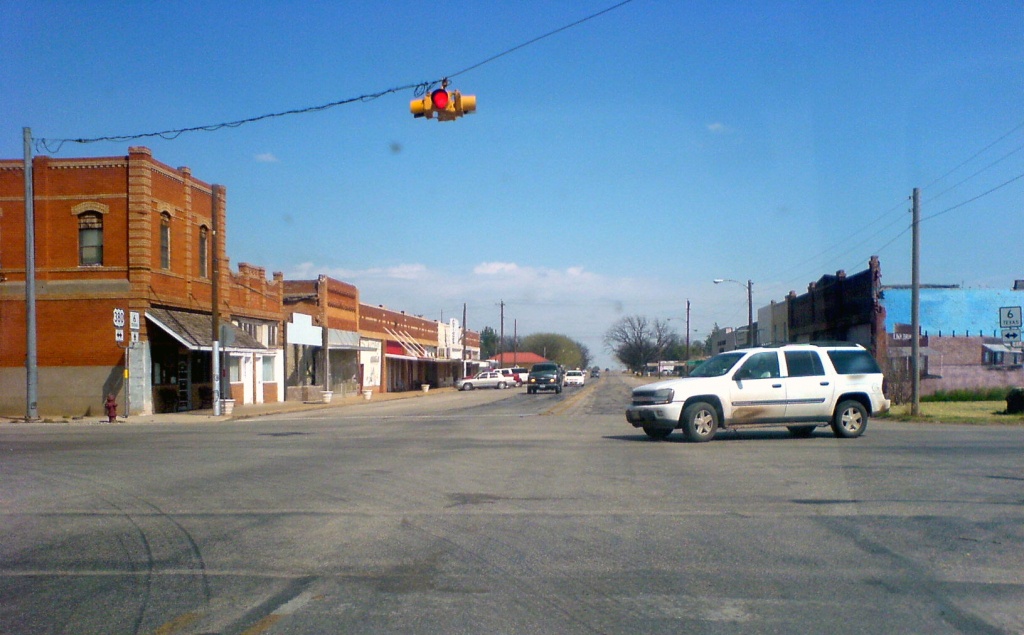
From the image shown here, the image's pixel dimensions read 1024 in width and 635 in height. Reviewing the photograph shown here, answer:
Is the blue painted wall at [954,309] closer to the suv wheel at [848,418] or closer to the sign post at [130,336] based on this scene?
the suv wheel at [848,418]

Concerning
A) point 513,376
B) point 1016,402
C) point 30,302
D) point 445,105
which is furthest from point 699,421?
point 513,376

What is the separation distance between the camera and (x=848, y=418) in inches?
744

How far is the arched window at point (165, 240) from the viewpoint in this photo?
35969 mm

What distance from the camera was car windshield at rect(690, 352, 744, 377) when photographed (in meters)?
18.7

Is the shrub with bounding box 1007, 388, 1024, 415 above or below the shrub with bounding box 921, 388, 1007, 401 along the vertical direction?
above

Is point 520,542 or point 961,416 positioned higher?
point 520,542

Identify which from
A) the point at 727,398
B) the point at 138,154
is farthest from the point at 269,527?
the point at 138,154

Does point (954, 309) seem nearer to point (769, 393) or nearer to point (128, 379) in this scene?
point (769, 393)

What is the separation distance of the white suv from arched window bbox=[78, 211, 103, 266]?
24.2 metres

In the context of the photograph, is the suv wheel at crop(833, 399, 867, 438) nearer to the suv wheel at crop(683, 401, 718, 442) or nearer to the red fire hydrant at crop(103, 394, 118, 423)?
the suv wheel at crop(683, 401, 718, 442)

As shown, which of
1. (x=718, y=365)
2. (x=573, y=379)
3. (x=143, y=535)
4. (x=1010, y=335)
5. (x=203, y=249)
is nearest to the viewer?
(x=143, y=535)

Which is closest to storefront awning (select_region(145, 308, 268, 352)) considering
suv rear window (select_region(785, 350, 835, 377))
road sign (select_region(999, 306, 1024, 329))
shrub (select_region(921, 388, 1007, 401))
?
suv rear window (select_region(785, 350, 835, 377))

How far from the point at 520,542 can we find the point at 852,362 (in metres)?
12.6

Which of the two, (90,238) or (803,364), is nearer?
(803,364)
